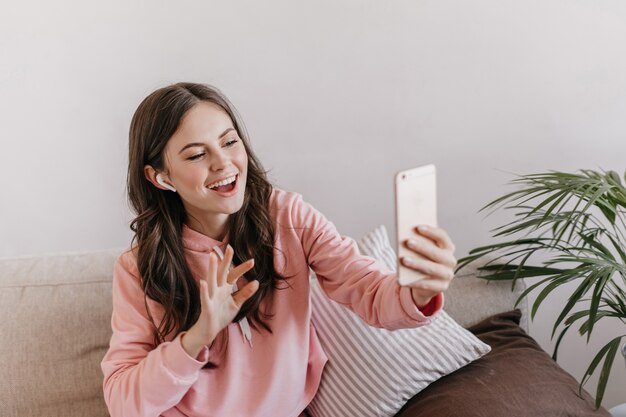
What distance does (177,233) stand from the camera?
5.11 feet

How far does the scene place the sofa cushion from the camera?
5.75 ft

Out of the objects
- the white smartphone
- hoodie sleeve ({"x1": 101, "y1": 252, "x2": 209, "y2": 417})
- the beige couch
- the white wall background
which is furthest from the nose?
the white wall background

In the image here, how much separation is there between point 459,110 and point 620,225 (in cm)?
60

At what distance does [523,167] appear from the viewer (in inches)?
87.0

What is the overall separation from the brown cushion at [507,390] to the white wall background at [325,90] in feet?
2.35

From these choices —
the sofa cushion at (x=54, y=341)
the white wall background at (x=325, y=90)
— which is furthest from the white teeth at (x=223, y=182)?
the white wall background at (x=325, y=90)

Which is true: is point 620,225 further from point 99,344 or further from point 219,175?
point 99,344

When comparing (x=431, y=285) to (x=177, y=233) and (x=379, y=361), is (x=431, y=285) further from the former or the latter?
(x=177, y=233)

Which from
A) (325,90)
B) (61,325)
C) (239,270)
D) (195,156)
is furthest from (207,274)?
(325,90)

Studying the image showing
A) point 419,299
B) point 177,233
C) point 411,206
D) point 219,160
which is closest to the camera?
point 411,206

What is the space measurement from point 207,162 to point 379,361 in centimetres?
58

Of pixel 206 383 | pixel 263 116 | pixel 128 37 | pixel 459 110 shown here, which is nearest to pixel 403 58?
pixel 459 110

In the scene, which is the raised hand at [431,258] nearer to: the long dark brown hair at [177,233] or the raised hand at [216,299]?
the raised hand at [216,299]

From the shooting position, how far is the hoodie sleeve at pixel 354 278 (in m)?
1.29
